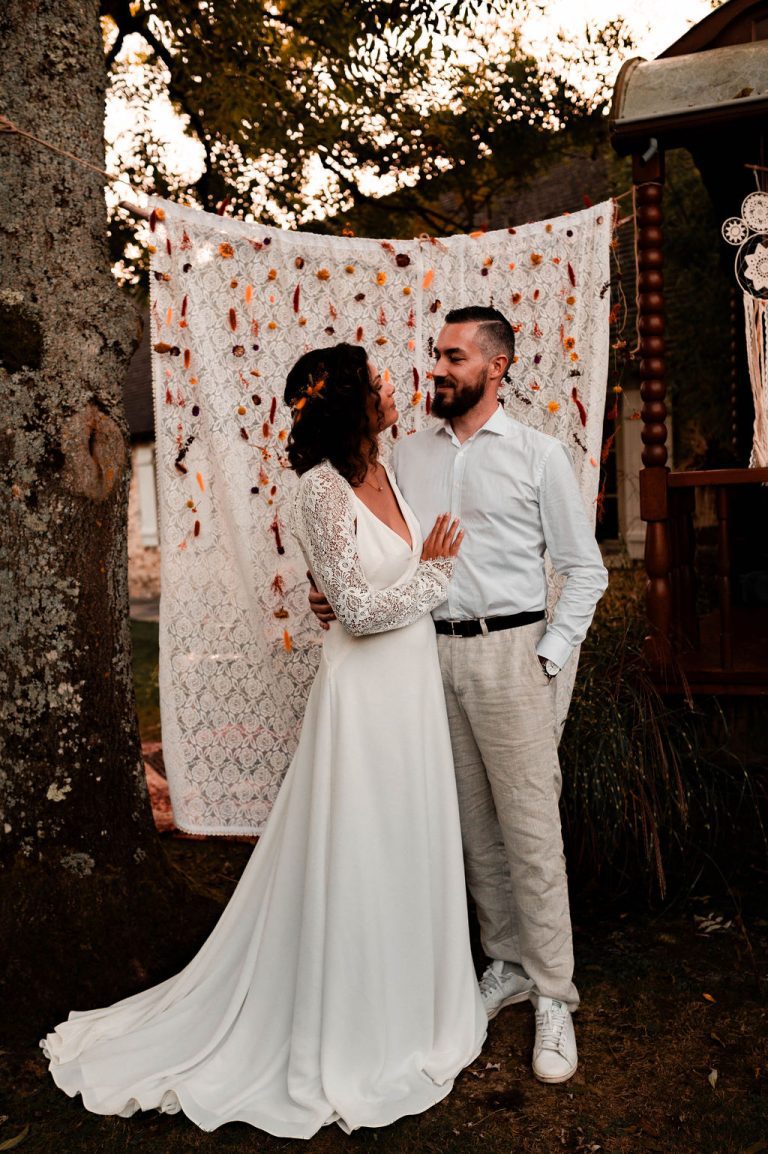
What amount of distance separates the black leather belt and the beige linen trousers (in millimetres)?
16

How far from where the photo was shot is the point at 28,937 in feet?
10.3

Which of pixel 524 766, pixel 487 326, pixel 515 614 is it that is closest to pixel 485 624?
pixel 515 614

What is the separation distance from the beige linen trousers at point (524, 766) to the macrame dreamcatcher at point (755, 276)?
1841mm

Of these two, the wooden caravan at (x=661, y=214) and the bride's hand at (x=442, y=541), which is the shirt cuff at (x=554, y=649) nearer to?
the bride's hand at (x=442, y=541)

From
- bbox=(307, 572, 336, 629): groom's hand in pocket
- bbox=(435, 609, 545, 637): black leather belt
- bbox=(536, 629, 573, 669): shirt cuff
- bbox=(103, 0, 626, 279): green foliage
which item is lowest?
bbox=(536, 629, 573, 669): shirt cuff

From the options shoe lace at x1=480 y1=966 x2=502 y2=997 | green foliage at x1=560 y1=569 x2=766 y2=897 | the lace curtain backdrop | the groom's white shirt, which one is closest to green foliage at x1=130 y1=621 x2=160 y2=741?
the lace curtain backdrop

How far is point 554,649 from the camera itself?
2.94 m

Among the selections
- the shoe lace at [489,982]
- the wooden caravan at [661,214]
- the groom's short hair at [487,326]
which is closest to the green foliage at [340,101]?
the wooden caravan at [661,214]

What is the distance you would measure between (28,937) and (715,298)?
7.67 metres

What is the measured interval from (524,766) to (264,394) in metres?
1.75

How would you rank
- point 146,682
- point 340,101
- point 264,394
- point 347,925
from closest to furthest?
point 347,925 < point 264,394 < point 340,101 < point 146,682

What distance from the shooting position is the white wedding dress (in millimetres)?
2676

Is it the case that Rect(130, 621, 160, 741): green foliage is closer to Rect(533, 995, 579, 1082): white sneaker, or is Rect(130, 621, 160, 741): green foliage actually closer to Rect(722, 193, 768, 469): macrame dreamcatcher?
Rect(533, 995, 579, 1082): white sneaker

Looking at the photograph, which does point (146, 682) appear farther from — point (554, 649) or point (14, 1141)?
point (554, 649)
